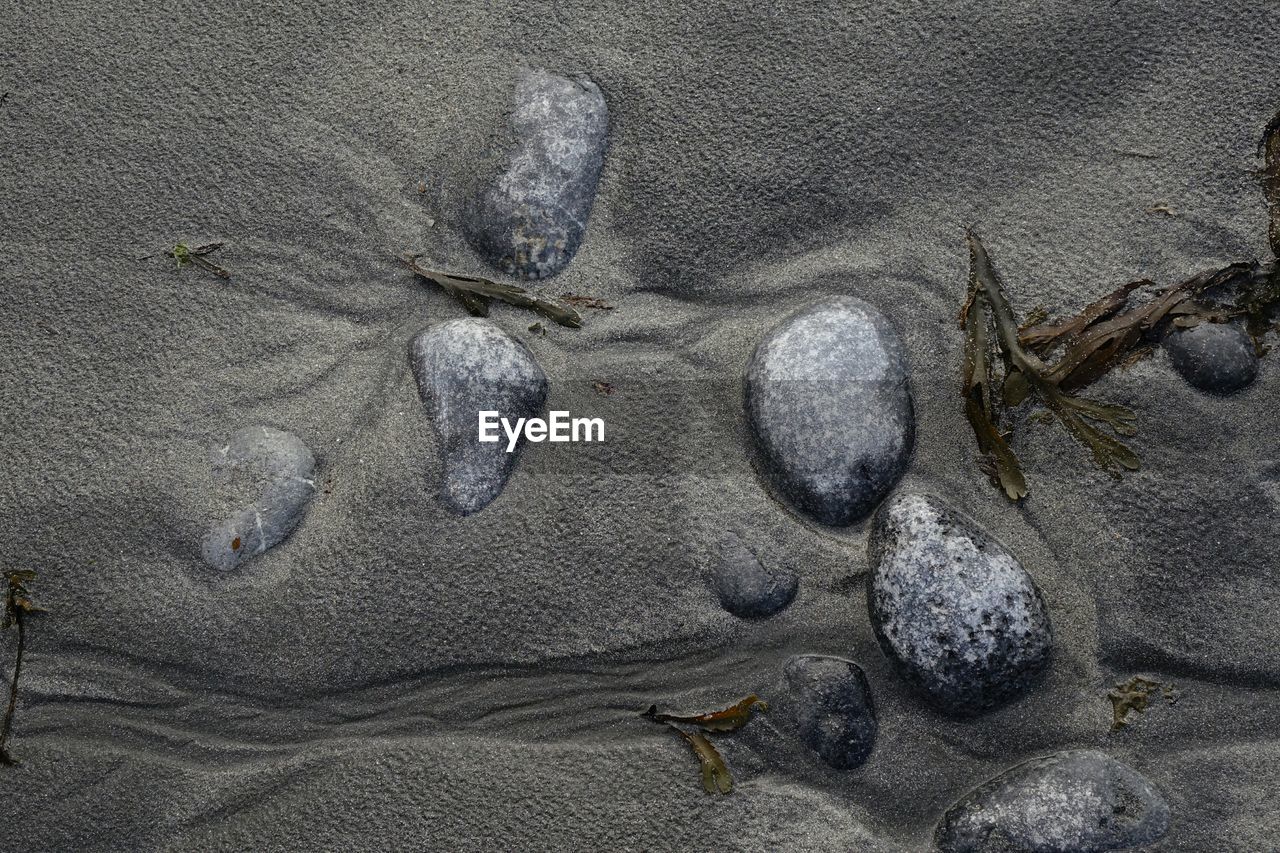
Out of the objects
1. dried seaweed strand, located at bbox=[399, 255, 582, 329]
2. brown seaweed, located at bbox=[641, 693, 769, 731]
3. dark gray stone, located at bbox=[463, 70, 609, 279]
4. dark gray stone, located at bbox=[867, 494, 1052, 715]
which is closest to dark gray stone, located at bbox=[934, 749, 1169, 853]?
dark gray stone, located at bbox=[867, 494, 1052, 715]

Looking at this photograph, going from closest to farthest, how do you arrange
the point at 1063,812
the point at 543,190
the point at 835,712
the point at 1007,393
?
the point at 1063,812
the point at 835,712
the point at 1007,393
the point at 543,190

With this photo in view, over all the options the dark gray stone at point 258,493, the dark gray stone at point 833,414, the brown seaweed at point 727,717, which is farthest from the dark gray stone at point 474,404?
the brown seaweed at point 727,717

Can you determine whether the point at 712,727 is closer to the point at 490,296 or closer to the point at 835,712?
the point at 835,712

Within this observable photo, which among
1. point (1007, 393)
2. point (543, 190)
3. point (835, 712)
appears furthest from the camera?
point (543, 190)

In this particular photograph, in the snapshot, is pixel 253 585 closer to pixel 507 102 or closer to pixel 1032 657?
pixel 507 102

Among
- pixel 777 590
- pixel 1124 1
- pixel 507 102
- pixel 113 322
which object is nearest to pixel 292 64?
pixel 507 102

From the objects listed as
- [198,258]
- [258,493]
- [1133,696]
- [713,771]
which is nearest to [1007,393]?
[1133,696]
